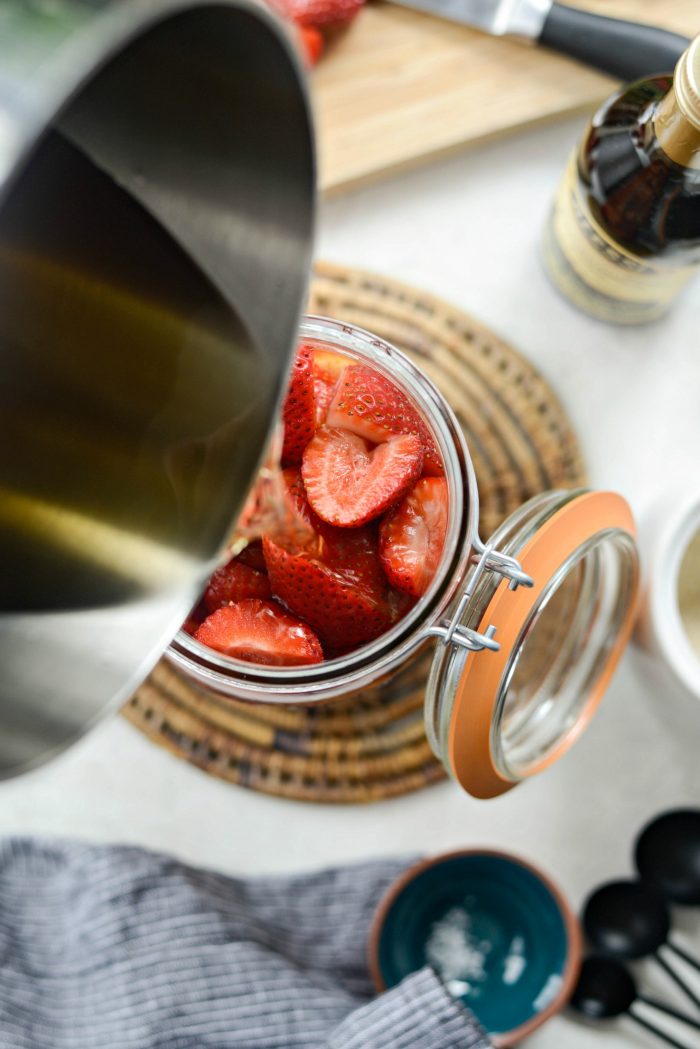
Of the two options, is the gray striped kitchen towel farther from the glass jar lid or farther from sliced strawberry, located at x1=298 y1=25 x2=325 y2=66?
sliced strawberry, located at x1=298 y1=25 x2=325 y2=66

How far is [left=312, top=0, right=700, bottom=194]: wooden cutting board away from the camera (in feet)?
2.43

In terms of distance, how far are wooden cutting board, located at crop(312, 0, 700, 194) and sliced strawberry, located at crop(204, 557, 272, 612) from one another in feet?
1.12

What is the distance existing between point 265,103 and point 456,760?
354 mm

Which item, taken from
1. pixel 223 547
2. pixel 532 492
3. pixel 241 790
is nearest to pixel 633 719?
pixel 532 492

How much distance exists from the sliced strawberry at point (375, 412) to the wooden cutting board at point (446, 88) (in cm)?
24

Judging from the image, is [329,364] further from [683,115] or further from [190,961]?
[190,961]

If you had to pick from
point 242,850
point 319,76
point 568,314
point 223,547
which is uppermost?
point 319,76

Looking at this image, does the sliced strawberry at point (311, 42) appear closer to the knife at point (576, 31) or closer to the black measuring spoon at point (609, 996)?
the knife at point (576, 31)

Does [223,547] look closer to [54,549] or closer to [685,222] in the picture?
[54,549]

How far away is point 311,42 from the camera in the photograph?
73 centimetres

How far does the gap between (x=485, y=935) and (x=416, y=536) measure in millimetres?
361

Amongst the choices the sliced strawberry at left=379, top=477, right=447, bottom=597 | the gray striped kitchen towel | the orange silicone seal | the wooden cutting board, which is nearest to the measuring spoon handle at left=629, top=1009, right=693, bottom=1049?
the gray striped kitchen towel

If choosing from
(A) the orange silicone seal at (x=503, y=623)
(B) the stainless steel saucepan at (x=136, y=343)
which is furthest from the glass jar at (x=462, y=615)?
(B) the stainless steel saucepan at (x=136, y=343)

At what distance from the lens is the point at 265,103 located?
14.3 inches
